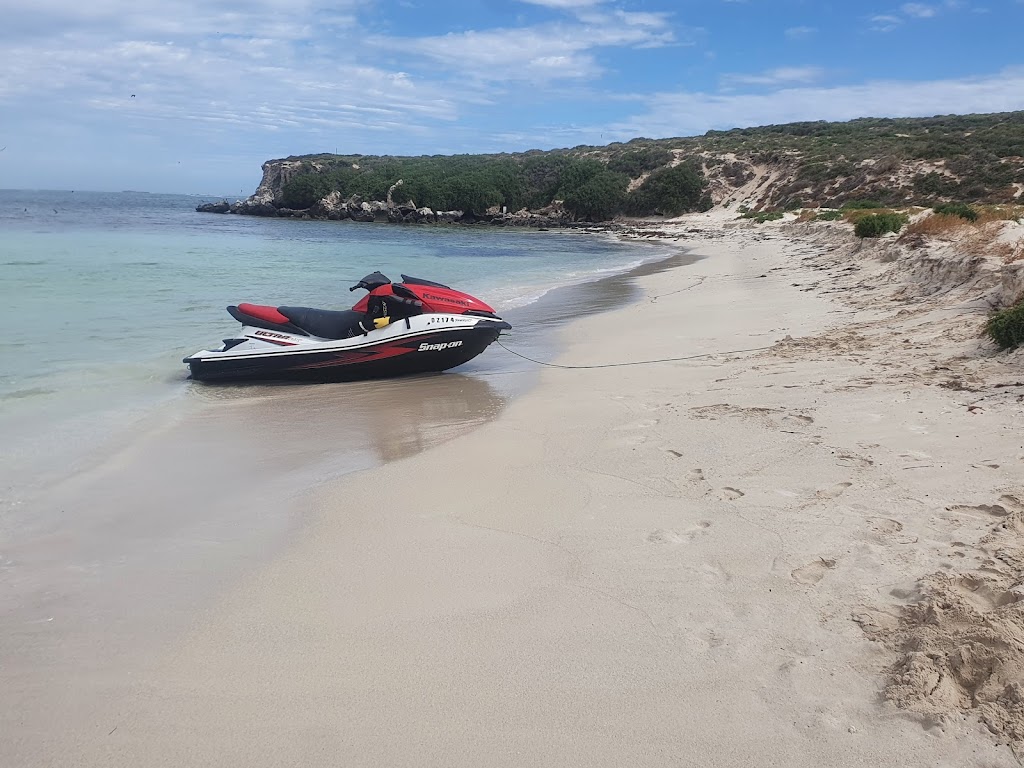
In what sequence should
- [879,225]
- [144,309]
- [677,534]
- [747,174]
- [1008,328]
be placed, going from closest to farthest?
[677,534] < [1008,328] < [144,309] < [879,225] < [747,174]

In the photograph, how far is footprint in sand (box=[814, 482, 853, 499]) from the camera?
3.89m

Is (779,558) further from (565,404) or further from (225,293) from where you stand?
(225,293)

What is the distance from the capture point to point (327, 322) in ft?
26.6

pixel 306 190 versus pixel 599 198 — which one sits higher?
pixel 306 190

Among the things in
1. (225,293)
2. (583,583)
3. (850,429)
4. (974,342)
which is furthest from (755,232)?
(583,583)

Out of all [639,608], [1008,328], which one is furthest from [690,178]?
[639,608]

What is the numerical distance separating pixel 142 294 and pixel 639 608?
48.5ft

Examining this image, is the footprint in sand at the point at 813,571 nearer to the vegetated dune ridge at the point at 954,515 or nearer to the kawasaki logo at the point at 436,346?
the vegetated dune ridge at the point at 954,515

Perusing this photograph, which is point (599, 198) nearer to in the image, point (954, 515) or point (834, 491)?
point (834, 491)

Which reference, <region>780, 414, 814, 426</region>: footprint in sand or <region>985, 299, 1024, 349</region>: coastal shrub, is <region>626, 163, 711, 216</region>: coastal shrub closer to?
<region>985, 299, 1024, 349</region>: coastal shrub

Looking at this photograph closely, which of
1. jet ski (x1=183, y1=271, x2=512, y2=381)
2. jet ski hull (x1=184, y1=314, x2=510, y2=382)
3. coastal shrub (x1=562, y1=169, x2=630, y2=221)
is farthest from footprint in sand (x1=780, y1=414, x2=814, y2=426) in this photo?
coastal shrub (x1=562, y1=169, x2=630, y2=221)

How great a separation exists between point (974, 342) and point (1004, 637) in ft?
15.6

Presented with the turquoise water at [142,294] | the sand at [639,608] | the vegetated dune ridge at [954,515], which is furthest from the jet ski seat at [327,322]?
the vegetated dune ridge at [954,515]

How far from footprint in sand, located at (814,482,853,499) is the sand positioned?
4 cm
